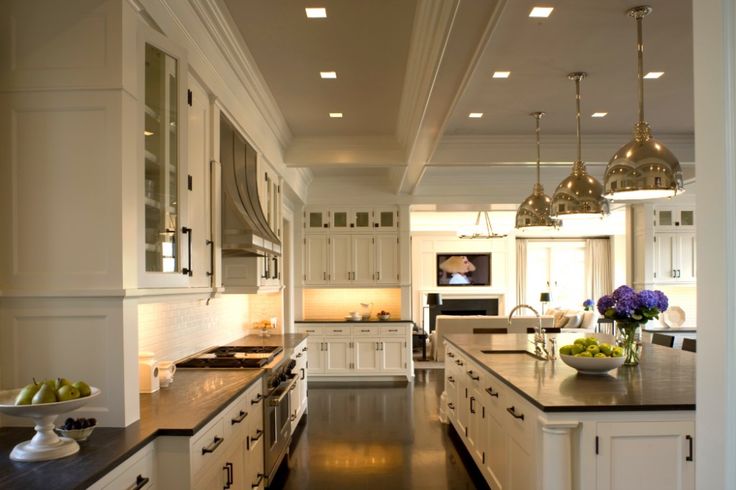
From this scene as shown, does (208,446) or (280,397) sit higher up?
(208,446)

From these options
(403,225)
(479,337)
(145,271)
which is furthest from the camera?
(403,225)

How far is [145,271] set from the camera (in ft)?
8.09

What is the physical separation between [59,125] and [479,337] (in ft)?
15.3

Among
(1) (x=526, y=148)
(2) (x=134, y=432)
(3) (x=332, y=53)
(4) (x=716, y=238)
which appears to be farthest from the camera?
(1) (x=526, y=148)

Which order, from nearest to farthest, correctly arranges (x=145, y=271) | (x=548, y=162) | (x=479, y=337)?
(x=145, y=271) → (x=479, y=337) → (x=548, y=162)

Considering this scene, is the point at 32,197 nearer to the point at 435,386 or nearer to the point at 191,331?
the point at 191,331

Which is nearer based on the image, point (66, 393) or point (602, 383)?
point (66, 393)

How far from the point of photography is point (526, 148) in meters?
6.48

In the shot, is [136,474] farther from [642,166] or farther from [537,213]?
[537,213]

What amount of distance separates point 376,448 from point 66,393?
365cm

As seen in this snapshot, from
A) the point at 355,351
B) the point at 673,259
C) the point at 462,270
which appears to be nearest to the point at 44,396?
the point at 355,351

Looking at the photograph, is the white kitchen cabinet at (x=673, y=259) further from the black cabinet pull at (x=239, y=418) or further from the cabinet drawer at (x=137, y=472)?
the cabinet drawer at (x=137, y=472)

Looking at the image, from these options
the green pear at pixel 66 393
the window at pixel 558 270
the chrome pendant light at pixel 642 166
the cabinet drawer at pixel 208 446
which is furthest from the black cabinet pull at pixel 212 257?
the window at pixel 558 270

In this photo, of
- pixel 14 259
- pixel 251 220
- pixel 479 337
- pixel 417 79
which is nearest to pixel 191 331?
pixel 251 220
